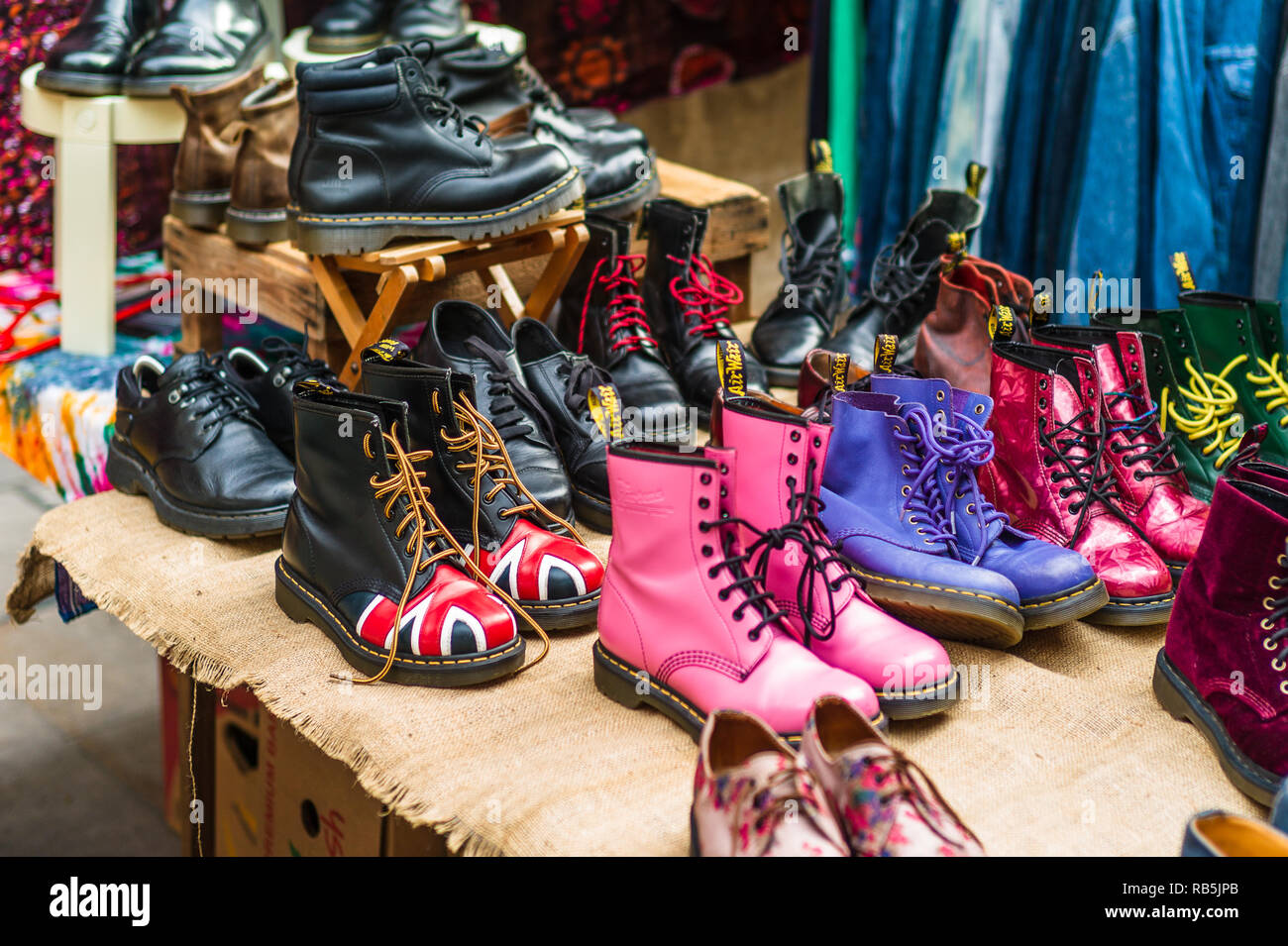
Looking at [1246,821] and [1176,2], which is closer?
[1246,821]

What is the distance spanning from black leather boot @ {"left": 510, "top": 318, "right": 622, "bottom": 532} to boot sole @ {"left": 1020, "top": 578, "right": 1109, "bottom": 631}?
21.3 inches

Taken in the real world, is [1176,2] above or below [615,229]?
above

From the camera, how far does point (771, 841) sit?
0.88 metres

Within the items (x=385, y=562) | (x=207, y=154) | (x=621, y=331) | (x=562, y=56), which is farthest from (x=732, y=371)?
(x=562, y=56)

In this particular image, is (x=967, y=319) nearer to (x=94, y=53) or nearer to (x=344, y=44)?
(x=344, y=44)

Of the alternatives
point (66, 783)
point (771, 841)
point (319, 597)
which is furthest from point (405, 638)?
point (66, 783)

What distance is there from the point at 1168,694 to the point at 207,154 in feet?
5.69

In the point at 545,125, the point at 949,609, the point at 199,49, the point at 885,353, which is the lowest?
the point at 949,609

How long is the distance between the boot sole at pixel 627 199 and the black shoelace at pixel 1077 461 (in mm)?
994

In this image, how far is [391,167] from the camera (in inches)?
68.3

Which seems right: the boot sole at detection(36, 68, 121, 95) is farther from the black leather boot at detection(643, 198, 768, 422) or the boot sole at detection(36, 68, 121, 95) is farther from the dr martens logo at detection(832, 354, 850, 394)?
the dr martens logo at detection(832, 354, 850, 394)

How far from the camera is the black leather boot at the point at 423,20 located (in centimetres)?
229
